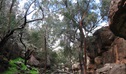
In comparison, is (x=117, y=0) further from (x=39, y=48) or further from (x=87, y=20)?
(x=39, y=48)

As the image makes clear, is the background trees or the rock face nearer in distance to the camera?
the rock face

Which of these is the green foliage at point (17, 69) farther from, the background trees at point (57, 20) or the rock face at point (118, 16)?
the rock face at point (118, 16)

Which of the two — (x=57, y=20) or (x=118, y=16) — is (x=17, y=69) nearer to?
(x=57, y=20)

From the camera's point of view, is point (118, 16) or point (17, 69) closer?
point (118, 16)

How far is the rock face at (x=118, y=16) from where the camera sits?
8905 millimetres

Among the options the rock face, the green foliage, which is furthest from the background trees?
the rock face

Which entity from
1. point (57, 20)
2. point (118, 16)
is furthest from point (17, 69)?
point (118, 16)

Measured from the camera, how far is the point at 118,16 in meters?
9.48

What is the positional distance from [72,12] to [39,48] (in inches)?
419

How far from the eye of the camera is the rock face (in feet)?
29.2

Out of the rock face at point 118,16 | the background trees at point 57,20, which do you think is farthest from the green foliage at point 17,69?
the rock face at point 118,16

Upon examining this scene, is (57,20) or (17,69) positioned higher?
(57,20)

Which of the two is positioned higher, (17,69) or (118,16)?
(118,16)

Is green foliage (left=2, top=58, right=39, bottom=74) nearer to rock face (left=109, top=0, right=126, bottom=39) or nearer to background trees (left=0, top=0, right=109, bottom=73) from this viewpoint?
background trees (left=0, top=0, right=109, bottom=73)
